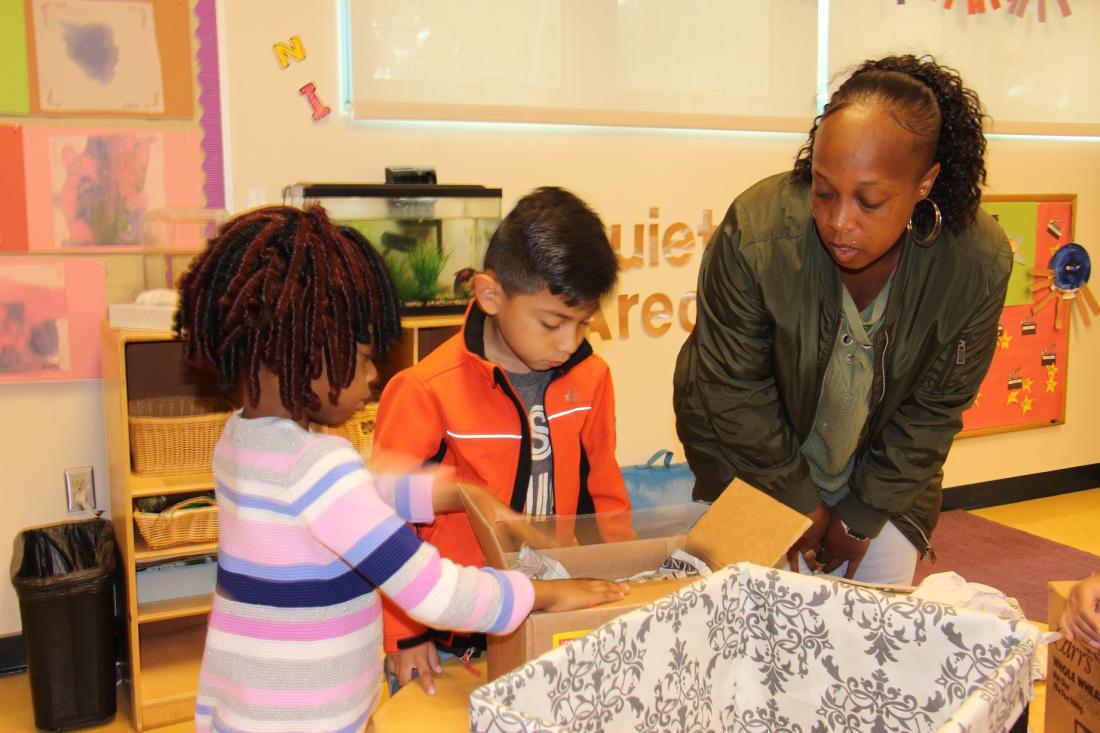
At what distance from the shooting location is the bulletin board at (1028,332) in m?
4.20

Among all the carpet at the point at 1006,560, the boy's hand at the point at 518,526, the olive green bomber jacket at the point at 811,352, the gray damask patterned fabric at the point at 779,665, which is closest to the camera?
the gray damask patterned fabric at the point at 779,665

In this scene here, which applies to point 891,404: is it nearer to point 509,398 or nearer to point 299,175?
point 509,398

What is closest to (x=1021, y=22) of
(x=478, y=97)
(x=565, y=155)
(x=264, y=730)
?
(x=565, y=155)

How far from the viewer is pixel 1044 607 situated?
3236mm

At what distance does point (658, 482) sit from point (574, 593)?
7.75 ft

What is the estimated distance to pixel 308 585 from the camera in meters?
1.03

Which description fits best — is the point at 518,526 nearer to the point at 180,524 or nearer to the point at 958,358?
the point at 958,358

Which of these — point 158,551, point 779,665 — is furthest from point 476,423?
point 158,551

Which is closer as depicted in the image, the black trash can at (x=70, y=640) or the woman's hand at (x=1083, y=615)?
the woman's hand at (x=1083, y=615)

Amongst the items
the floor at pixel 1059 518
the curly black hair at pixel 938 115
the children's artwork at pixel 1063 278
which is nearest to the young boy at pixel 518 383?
the curly black hair at pixel 938 115

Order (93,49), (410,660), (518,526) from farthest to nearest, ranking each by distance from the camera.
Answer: (93,49)
(410,660)
(518,526)

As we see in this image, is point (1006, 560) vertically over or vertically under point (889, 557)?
under

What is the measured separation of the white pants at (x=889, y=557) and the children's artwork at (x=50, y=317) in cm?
211

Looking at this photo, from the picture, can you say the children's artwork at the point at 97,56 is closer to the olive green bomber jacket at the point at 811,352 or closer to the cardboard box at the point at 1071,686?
the olive green bomber jacket at the point at 811,352
